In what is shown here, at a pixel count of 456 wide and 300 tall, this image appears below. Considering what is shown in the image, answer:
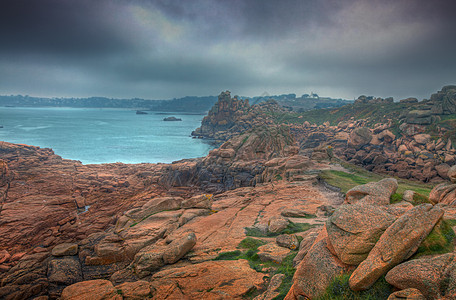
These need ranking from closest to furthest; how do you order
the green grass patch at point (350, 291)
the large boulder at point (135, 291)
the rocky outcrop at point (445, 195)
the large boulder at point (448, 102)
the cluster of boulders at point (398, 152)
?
the green grass patch at point (350, 291) < the large boulder at point (135, 291) < the rocky outcrop at point (445, 195) < the cluster of boulders at point (398, 152) < the large boulder at point (448, 102)

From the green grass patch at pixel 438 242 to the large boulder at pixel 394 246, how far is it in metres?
0.14

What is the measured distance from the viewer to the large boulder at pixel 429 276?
491 cm

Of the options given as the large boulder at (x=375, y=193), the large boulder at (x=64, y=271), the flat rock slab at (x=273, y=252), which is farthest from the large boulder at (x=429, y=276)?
the large boulder at (x=64, y=271)

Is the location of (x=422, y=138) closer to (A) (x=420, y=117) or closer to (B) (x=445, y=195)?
(A) (x=420, y=117)

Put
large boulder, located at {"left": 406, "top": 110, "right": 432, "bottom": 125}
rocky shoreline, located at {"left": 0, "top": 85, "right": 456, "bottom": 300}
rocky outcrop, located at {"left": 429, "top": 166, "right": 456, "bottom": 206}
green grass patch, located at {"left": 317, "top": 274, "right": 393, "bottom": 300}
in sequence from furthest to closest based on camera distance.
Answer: large boulder, located at {"left": 406, "top": 110, "right": 432, "bottom": 125}, rocky outcrop, located at {"left": 429, "top": 166, "right": 456, "bottom": 206}, rocky shoreline, located at {"left": 0, "top": 85, "right": 456, "bottom": 300}, green grass patch, located at {"left": 317, "top": 274, "right": 393, "bottom": 300}

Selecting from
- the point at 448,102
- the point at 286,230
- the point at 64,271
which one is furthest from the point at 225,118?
the point at 64,271

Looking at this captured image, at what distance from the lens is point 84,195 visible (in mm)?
35062

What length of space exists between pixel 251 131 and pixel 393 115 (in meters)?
71.0

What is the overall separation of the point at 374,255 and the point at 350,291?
4.08ft

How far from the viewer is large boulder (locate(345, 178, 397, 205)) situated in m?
12.1

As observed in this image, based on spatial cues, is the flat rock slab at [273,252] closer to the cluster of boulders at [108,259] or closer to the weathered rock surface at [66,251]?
the cluster of boulders at [108,259]

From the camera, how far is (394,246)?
20.4 ft

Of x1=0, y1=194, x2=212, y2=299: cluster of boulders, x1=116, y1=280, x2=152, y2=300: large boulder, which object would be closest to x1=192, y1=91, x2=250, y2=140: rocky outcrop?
x1=0, y1=194, x2=212, y2=299: cluster of boulders

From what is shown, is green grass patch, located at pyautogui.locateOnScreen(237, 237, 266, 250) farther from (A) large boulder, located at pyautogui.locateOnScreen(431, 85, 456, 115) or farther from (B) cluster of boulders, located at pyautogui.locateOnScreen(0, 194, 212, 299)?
(A) large boulder, located at pyautogui.locateOnScreen(431, 85, 456, 115)
